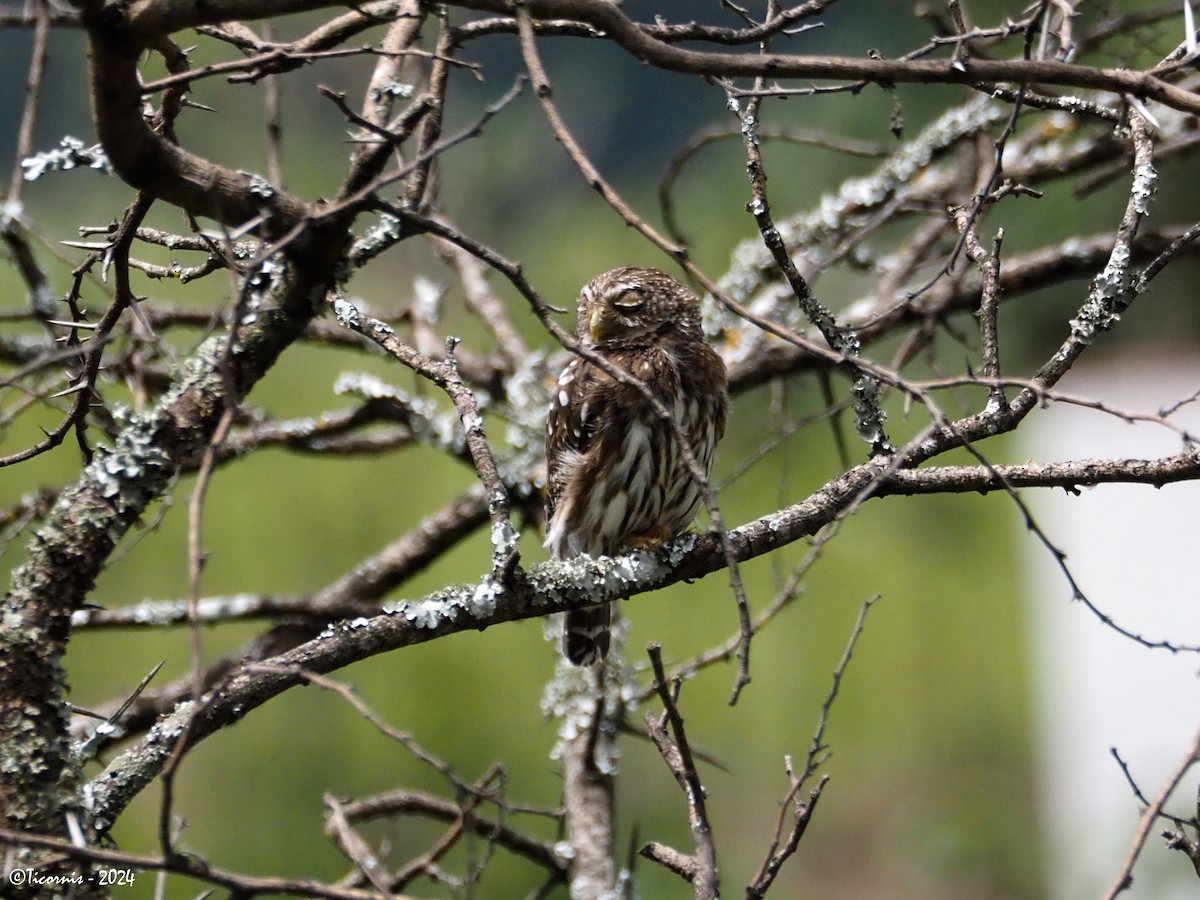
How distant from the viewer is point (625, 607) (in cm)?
639

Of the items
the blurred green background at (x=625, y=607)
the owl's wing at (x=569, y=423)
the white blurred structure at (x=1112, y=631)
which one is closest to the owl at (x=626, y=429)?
the owl's wing at (x=569, y=423)

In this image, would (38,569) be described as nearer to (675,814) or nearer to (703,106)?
(675,814)

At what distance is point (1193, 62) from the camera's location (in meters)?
1.52

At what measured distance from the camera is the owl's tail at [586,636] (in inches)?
119

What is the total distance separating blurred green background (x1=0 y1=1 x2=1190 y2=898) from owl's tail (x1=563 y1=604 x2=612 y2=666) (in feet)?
5.91

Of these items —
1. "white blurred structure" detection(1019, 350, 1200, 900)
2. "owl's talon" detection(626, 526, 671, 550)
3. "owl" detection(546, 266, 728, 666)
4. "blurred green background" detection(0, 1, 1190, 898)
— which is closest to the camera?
"owl" detection(546, 266, 728, 666)

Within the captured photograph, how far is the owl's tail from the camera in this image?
3.02m

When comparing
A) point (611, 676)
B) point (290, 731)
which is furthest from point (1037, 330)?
point (611, 676)

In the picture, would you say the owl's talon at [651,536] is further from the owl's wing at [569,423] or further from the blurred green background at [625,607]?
the blurred green background at [625,607]

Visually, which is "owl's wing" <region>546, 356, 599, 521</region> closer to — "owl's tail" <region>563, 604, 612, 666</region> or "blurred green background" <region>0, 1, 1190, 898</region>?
"owl's tail" <region>563, 604, 612, 666</region>

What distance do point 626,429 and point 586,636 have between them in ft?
1.89

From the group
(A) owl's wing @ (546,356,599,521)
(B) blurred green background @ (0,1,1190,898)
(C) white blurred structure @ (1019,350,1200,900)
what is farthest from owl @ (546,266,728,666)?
(C) white blurred structure @ (1019,350,1200,900)

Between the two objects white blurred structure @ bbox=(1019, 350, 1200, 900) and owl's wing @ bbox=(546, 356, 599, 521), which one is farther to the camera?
white blurred structure @ bbox=(1019, 350, 1200, 900)

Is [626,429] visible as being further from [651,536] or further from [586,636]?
[586,636]
